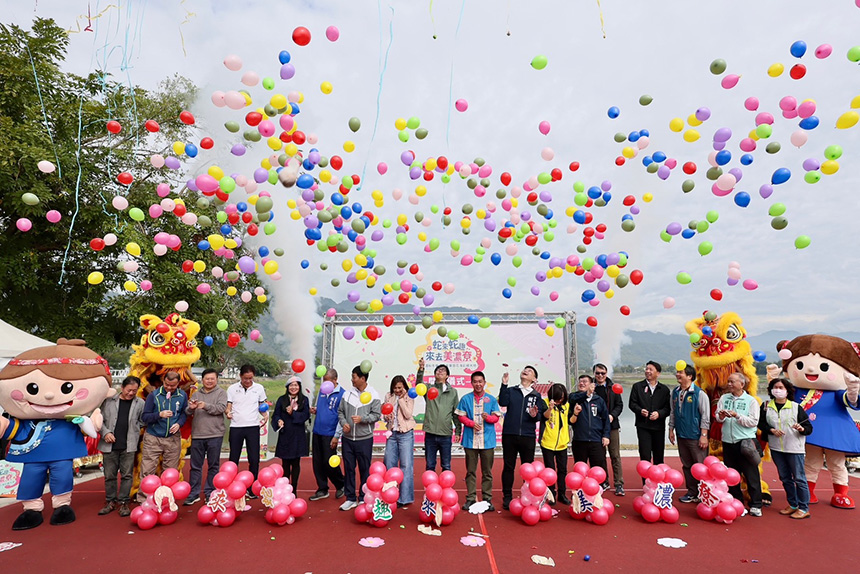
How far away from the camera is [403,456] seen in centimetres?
468

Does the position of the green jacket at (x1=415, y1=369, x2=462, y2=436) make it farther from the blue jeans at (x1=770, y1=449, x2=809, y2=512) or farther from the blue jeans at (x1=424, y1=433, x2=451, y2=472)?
the blue jeans at (x1=770, y1=449, x2=809, y2=512)

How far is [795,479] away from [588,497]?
2002 mm

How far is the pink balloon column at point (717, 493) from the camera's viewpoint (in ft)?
13.5

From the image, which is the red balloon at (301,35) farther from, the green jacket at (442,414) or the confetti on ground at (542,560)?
the confetti on ground at (542,560)

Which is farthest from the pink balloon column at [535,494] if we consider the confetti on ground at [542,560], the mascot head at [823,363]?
the mascot head at [823,363]

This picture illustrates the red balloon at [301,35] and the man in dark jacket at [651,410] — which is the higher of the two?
the red balloon at [301,35]

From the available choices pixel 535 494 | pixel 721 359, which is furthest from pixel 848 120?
pixel 535 494

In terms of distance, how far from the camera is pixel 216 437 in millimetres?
4801

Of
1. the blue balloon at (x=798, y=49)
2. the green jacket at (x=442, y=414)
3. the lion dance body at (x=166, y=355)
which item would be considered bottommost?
the green jacket at (x=442, y=414)

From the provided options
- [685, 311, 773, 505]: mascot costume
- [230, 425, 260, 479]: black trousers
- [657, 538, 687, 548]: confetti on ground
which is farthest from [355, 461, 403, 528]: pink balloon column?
[685, 311, 773, 505]: mascot costume

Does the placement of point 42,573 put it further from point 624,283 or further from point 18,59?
point 18,59

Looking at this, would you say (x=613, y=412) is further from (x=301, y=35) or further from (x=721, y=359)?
(x=301, y=35)

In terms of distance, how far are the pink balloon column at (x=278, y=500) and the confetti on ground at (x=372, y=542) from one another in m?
0.74

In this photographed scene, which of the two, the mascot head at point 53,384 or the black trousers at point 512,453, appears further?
the black trousers at point 512,453
